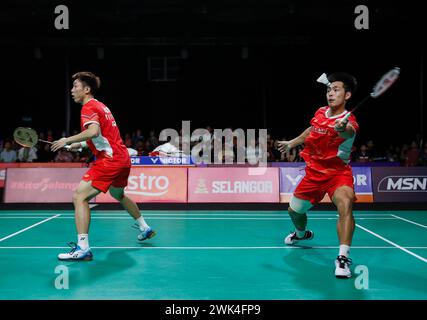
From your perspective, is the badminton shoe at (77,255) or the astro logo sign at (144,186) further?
the astro logo sign at (144,186)

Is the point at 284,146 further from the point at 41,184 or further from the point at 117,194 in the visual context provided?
the point at 41,184

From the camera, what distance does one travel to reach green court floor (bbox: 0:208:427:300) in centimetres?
329

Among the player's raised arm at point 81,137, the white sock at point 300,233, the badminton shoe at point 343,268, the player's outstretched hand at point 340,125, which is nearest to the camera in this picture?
the player's outstretched hand at point 340,125

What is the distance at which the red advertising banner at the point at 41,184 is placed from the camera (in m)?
9.55

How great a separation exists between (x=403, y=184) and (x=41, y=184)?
8235 mm

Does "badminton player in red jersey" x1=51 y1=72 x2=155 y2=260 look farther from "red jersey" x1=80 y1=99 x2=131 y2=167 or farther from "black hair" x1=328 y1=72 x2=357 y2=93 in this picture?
"black hair" x1=328 y1=72 x2=357 y2=93

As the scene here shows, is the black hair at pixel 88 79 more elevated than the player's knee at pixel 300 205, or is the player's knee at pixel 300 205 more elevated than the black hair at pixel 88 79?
the black hair at pixel 88 79

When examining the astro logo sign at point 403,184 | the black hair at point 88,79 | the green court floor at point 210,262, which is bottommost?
the green court floor at point 210,262

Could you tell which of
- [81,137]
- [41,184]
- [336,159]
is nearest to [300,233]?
[336,159]

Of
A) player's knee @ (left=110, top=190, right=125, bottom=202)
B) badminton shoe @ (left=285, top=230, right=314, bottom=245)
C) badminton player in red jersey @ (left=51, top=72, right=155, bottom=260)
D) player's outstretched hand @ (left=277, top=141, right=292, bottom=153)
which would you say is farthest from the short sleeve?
badminton shoe @ (left=285, top=230, right=314, bottom=245)

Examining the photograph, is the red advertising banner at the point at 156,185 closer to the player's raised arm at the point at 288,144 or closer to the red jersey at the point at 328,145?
the player's raised arm at the point at 288,144

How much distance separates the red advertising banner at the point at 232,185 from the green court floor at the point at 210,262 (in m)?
2.43

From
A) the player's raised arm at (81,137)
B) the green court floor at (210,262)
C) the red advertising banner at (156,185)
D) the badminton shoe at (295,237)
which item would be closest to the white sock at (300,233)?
the badminton shoe at (295,237)

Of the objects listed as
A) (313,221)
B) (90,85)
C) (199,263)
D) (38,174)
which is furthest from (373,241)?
(38,174)
